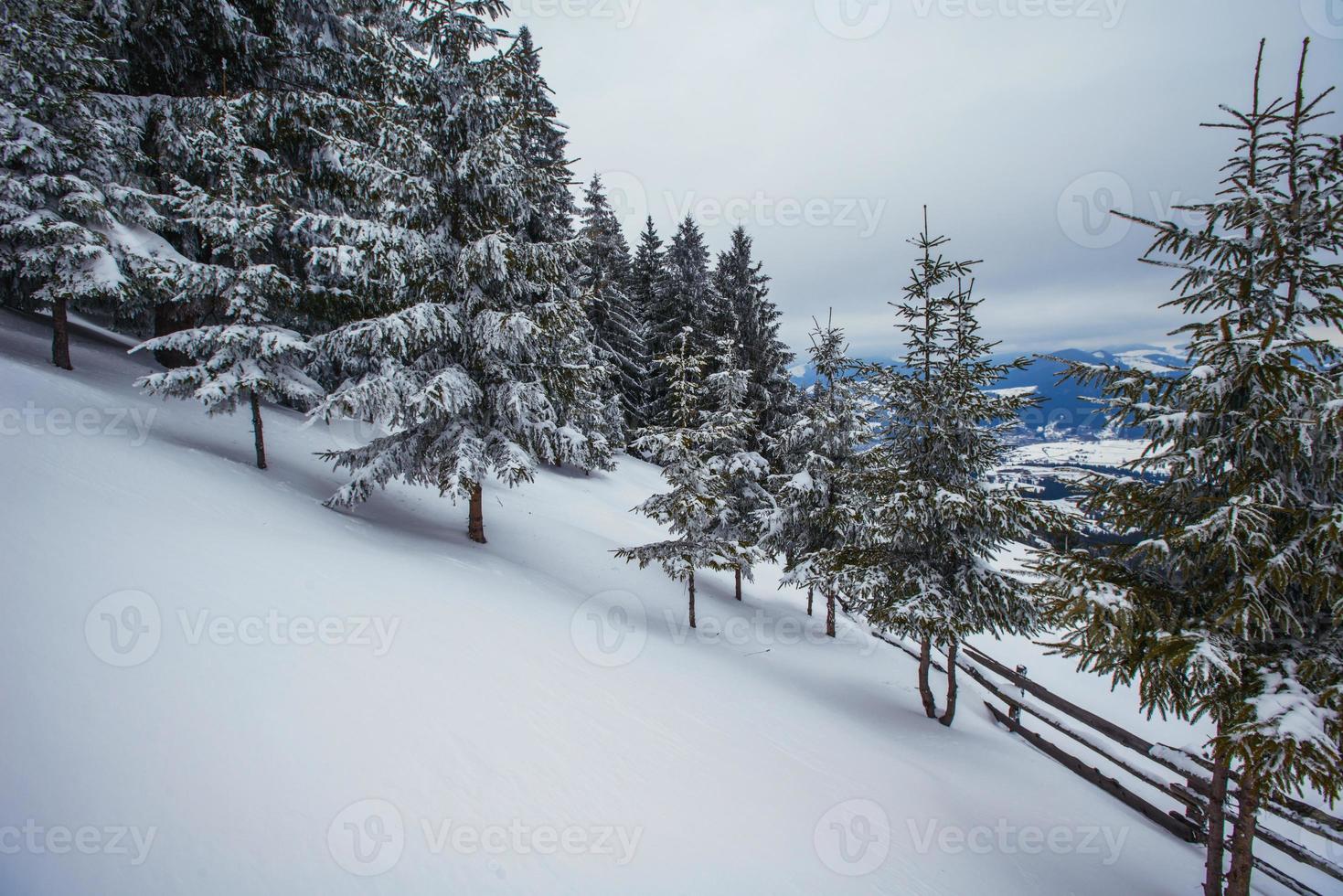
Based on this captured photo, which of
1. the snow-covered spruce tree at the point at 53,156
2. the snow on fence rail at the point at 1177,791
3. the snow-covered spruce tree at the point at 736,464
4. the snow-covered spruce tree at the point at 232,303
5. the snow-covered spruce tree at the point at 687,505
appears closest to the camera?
the snow on fence rail at the point at 1177,791

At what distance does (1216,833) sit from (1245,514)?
4.10 meters

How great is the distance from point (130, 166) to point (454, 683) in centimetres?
1826

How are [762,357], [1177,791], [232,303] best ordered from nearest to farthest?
[1177,791] < [232,303] < [762,357]

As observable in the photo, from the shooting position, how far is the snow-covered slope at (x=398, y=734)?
3.79m

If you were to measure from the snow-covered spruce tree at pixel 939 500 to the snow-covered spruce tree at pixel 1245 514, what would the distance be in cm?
301

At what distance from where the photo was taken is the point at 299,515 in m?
9.85

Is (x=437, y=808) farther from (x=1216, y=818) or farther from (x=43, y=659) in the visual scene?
(x=1216, y=818)

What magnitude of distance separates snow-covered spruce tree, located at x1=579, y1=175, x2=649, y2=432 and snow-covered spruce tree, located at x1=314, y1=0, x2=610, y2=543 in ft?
50.4

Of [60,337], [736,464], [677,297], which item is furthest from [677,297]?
[60,337]

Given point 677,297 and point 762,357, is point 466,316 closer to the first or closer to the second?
point 762,357

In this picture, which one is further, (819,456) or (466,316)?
(819,456)

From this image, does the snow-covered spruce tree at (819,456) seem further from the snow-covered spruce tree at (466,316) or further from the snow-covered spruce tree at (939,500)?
the snow-covered spruce tree at (466,316)

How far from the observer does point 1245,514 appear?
15.3ft

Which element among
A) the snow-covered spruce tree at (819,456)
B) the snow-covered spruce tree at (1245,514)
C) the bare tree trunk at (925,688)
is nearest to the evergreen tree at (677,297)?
the snow-covered spruce tree at (819,456)
